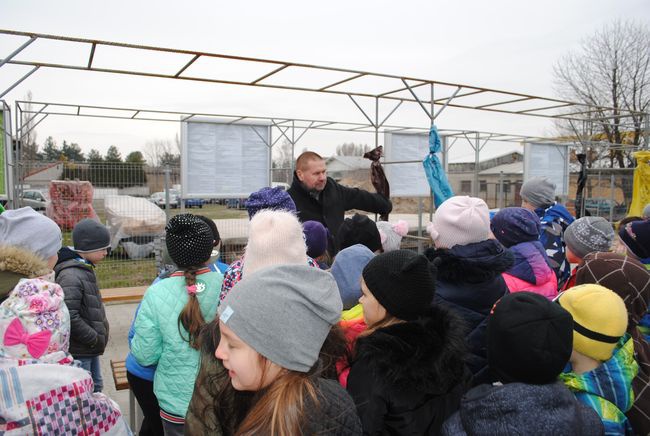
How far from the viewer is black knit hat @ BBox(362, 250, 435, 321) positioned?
57.7 inches

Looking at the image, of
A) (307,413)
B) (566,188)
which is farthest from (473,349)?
(566,188)

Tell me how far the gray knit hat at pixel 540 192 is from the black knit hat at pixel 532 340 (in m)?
2.77

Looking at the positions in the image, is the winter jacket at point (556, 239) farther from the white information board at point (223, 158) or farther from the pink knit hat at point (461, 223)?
the white information board at point (223, 158)

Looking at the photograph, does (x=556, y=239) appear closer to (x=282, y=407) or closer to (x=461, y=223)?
(x=461, y=223)

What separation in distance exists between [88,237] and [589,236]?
3167mm

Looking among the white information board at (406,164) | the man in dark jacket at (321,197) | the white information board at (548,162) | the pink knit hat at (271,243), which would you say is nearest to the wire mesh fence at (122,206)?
the man in dark jacket at (321,197)

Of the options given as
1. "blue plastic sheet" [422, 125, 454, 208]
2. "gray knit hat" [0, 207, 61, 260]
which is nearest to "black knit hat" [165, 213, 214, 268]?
"gray knit hat" [0, 207, 61, 260]

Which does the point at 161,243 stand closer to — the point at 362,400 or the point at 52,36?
the point at 52,36

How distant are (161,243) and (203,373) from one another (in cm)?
510

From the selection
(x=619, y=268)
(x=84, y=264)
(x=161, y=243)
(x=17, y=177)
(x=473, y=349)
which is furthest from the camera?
(x=17, y=177)

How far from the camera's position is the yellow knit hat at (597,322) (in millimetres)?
1543

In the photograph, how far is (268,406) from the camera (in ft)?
3.68

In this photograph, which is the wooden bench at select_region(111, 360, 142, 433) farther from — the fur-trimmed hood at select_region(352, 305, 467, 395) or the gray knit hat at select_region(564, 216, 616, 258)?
the gray knit hat at select_region(564, 216, 616, 258)

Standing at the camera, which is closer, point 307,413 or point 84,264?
point 307,413
